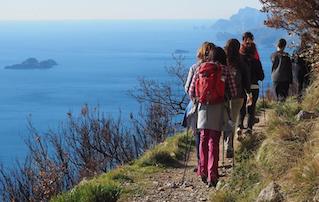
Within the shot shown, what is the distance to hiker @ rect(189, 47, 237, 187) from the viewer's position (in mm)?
6680

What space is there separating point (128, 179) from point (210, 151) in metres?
1.84

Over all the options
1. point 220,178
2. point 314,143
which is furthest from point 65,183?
point 314,143

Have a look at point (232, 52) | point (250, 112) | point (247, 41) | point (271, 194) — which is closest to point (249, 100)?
point (250, 112)

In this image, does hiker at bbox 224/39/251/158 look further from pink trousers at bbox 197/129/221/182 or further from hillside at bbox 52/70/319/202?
pink trousers at bbox 197/129/221/182

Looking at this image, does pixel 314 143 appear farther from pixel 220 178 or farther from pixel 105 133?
pixel 105 133

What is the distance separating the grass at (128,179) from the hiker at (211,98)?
1141mm

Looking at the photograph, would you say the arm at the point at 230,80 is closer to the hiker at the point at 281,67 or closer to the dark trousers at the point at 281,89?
the hiker at the point at 281,67

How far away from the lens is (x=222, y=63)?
22.3 ft

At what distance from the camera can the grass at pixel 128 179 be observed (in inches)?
277

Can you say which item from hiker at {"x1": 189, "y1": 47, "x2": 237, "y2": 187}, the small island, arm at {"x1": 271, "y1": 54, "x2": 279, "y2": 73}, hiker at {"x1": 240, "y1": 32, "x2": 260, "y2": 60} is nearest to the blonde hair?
hiker at {"x1": 189, "y1": 47, "x2": 237, "y2": 187}

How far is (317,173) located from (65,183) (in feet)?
33.8

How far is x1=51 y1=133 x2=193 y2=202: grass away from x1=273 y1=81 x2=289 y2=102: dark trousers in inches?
79.9

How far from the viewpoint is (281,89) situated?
11.1 metres

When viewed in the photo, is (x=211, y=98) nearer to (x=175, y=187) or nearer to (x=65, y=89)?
(x=175, y=187)
